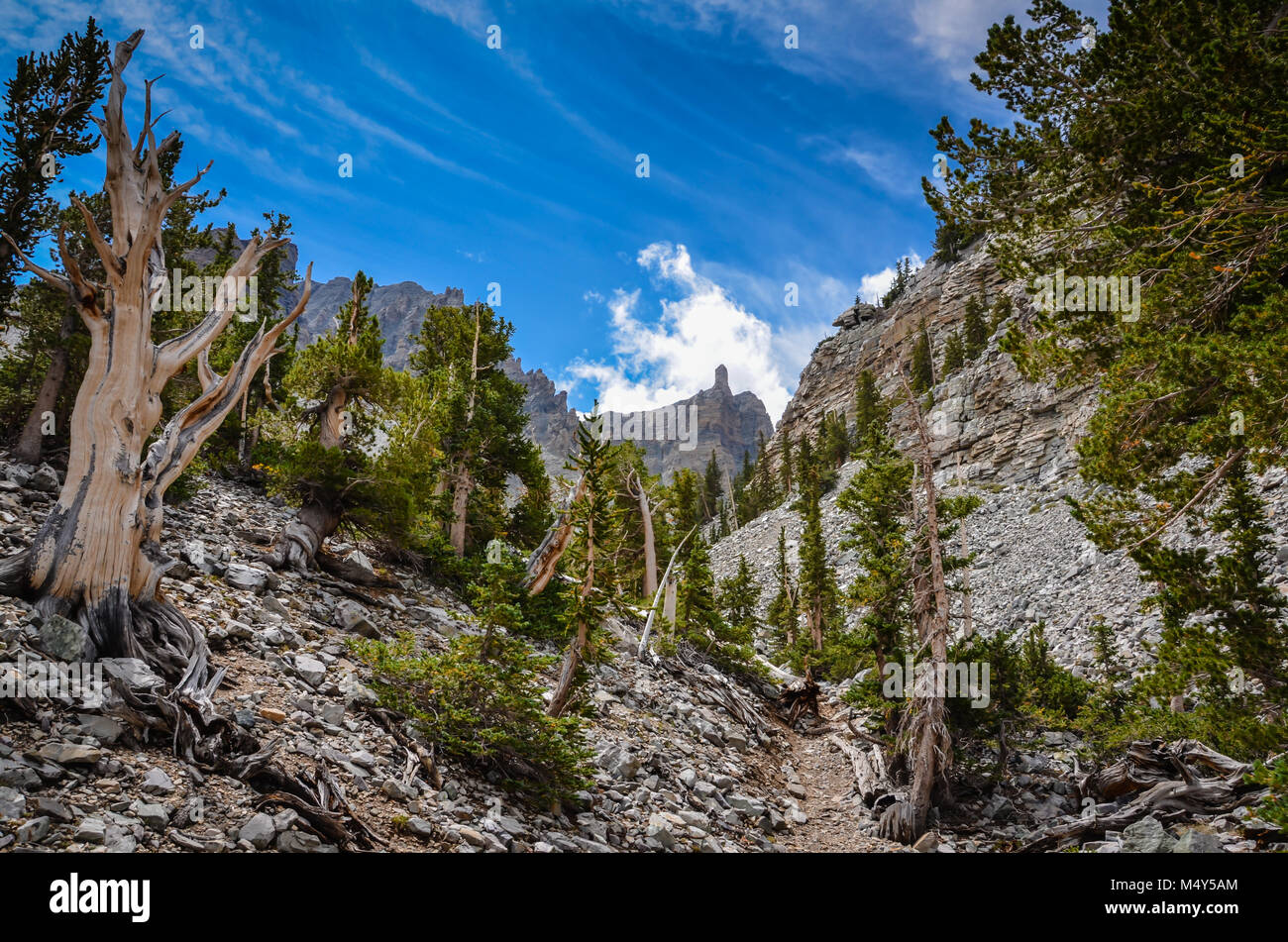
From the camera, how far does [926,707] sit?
38.2 feet

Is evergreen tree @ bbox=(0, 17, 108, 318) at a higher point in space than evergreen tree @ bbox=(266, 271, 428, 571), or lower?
higher

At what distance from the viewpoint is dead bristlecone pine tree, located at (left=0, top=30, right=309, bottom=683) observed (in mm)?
6395

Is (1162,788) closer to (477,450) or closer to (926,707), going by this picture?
(926,707)

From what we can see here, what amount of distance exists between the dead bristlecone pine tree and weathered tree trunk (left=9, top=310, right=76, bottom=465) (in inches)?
227

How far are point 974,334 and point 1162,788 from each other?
7278 cm

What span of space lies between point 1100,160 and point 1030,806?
1204 cm

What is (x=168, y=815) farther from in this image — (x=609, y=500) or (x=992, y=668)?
(x=992, y=668)

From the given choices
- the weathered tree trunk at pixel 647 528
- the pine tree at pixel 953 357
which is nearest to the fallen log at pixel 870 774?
the weathered tree trunk at pixel 647 528

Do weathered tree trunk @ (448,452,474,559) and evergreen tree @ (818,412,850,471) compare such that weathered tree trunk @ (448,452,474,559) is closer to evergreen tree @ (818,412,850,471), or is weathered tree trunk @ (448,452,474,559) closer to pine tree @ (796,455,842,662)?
pine tree @ (796,455,842,662)

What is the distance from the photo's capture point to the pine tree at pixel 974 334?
226 feet

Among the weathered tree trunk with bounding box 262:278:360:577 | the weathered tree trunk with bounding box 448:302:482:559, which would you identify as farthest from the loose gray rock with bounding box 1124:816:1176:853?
the weathered tree trunk with bounding box 448:302:482:559

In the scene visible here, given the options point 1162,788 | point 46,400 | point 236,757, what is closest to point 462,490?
point 46,400

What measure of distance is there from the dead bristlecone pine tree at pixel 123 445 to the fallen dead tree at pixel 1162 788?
11.4 m

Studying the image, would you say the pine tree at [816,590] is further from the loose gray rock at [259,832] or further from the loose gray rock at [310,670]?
the loose gray rock at [259,832]
